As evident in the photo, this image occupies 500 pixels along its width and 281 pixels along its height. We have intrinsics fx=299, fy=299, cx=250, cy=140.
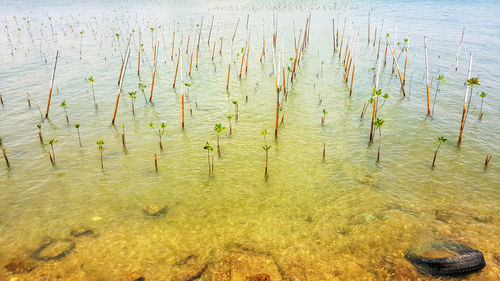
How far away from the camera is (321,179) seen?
665 cm

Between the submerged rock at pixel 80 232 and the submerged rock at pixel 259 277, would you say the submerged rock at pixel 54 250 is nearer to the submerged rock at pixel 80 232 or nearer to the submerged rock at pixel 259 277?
the submerged rock at pixel 80 232

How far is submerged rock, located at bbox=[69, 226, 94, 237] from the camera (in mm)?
5152

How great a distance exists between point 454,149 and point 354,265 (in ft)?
16.5

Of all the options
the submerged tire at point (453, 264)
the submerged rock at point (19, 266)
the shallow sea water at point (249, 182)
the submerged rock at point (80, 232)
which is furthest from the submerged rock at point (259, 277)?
the submerged rock at point (19, 266)

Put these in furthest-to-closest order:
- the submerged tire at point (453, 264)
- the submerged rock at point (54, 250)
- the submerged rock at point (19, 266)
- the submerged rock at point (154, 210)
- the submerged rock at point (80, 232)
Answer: the submerged rock at point (154, 210), the submerged rock at point (80, 232), the submerged rock at point (54, 250), the submerged rock at point (19, 266), the submerged tire at point (453, 264)

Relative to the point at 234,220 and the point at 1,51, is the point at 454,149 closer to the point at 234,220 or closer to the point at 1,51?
the point at 234,220

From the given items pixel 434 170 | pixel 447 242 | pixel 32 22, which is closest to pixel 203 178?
pixel 447 242

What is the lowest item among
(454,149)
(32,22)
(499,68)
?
(454,149)

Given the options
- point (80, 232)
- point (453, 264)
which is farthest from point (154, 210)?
point (453, 264)

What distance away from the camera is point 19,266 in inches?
178

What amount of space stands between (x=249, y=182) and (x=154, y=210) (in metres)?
A: 2.06

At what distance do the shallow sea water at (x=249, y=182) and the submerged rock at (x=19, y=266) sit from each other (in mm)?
76

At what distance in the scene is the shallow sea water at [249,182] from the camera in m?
4.71

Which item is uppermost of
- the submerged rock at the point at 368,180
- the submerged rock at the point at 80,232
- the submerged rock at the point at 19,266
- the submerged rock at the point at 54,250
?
the submerged rock at the point at 368,180
